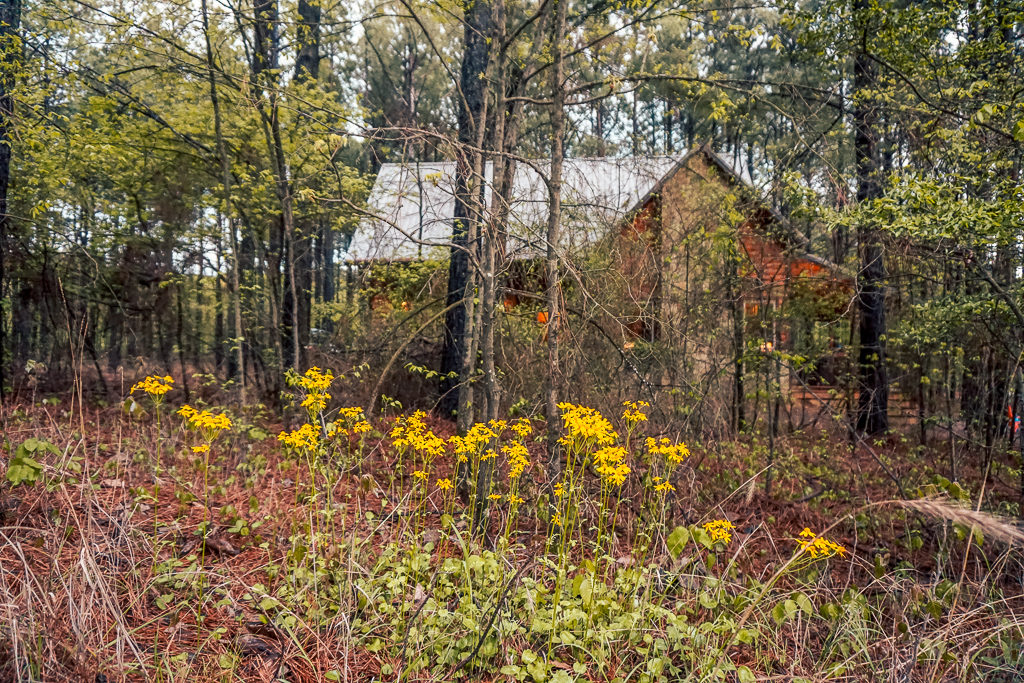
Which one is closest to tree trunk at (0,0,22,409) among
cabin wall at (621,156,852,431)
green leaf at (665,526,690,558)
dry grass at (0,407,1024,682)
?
dry grass at (0,407,1024,682)

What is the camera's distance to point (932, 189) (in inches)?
148

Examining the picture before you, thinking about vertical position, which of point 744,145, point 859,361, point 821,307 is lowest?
point 859,361

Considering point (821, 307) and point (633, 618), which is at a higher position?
point (821, 307)

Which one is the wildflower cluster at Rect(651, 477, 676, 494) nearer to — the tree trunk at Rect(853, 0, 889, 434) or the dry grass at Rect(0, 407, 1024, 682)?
the dry grass at Rect(0, 407, 1024, 682)

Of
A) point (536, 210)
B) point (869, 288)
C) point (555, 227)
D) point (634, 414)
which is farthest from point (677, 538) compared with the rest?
point (869, 288)

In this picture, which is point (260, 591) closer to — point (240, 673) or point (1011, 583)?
point (240, 673)

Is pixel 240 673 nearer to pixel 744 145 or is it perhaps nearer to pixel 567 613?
pixel 567 613

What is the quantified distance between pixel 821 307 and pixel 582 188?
275 inches

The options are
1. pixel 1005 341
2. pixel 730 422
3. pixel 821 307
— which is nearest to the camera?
pixel 1005 341

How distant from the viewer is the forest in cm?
257

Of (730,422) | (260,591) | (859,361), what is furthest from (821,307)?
(260,591)

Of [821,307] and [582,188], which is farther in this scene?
[821,307]

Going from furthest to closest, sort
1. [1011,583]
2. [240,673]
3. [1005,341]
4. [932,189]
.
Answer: [1005,341]
[1011,583]
[932,189]
[240,673]

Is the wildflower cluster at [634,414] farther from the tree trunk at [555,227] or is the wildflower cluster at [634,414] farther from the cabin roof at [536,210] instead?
the cabin roof at [536,210]
